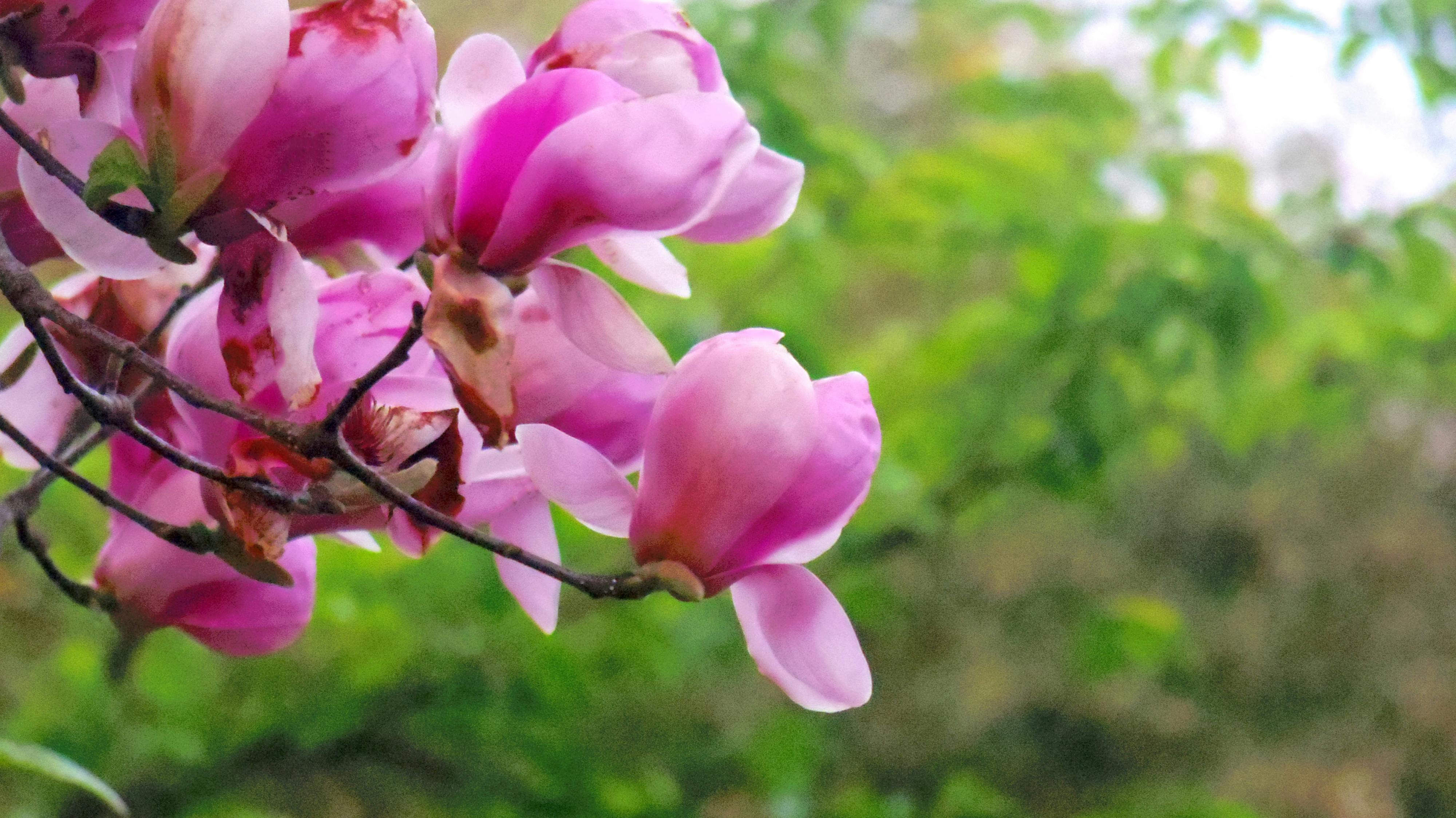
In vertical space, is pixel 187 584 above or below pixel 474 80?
below

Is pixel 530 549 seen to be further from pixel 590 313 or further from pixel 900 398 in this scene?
pixel 900 398

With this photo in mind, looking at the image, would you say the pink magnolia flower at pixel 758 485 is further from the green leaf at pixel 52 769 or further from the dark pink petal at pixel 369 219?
the green leaf at pixel 52 769

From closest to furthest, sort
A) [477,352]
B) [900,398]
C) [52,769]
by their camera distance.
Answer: [477,352], [52,769], [900,398]

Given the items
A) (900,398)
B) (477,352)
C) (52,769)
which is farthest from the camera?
(900,398)

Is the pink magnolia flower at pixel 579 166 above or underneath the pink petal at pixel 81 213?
above

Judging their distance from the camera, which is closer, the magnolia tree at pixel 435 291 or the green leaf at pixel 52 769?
the magnolia tree at pixel 435 291

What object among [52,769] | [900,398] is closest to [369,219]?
[52,769]

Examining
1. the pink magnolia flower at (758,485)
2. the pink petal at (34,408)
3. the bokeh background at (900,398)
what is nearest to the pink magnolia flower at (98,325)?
the pink petal at (34,408)
